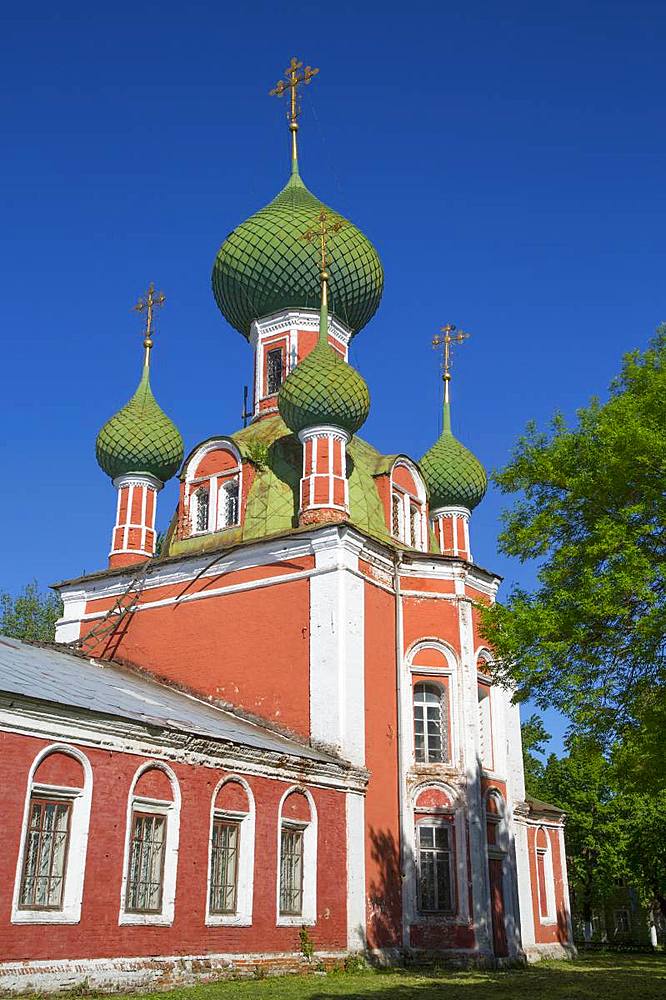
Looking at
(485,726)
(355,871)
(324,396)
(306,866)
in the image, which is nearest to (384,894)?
(355,871)

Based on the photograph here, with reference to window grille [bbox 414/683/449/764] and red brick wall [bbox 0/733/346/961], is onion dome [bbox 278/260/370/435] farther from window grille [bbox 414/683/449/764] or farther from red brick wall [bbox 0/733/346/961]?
red brick wall [bbox 0/733/346/961]

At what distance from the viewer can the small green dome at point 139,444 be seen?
20484 millimetres

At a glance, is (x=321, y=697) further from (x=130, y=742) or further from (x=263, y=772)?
(x=130, y=742)

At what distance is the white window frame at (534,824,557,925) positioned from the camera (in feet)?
72.7

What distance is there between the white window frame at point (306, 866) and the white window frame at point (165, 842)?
6.88 feet

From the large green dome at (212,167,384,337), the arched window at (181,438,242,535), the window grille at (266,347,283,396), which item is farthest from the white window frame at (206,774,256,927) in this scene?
the large green dome at (212,167,384,337)

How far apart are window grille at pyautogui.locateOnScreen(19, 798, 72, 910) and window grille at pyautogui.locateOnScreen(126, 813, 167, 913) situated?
95 cm

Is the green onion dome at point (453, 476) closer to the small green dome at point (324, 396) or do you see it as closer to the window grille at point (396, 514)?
the window grille at point (396, 514)

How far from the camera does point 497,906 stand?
18.0 m

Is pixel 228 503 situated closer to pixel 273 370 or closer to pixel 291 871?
pixel 273 370

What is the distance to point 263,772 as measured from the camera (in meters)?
13.7

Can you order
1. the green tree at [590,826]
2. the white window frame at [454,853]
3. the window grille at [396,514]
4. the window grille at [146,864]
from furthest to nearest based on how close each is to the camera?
the green tree at [590,826] < the window grille at [396,514] < the white window frame at [454,853] < the window grille at [146,864]

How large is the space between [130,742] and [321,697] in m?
4.86

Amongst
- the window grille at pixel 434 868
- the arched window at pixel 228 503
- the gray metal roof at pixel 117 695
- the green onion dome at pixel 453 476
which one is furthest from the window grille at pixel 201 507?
the window grille at pixel 434 868
